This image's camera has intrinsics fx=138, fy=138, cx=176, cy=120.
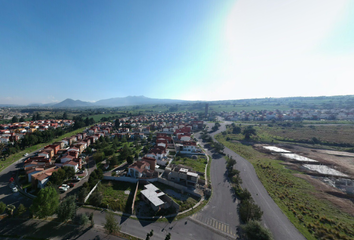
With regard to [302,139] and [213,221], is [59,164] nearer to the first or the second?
[213,221]

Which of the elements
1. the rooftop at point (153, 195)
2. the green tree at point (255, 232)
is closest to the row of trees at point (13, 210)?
the rooftop at point (153, 195)

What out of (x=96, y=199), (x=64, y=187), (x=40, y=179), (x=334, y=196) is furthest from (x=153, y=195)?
(x=334, y=196)

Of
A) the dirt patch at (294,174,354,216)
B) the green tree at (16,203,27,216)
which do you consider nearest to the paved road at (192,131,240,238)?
the dirt patch at (294,174,354,216)

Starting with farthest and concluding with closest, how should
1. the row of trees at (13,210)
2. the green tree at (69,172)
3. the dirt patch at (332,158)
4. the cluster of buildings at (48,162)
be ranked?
the dirt patch at (332,158) < the green tree at (69,172) < the cluster of buildings at (48,162) < the row of trees at (13,210)

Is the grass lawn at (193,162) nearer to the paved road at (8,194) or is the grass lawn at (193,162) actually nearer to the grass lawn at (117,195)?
the grass lawn at (117,195)

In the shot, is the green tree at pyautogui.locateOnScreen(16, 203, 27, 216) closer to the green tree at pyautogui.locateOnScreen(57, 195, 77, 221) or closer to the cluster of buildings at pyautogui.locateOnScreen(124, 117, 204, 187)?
the green tree at pyautogui.locateOnScreen(57, 195, 77, 221)

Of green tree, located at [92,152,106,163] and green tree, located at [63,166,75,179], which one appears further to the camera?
green tree, located at [92,152,106,163]

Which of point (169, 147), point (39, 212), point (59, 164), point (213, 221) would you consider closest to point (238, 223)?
point (213, 221)

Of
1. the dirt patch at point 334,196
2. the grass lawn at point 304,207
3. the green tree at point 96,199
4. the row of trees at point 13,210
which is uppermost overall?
the row of trees at point 13,210
